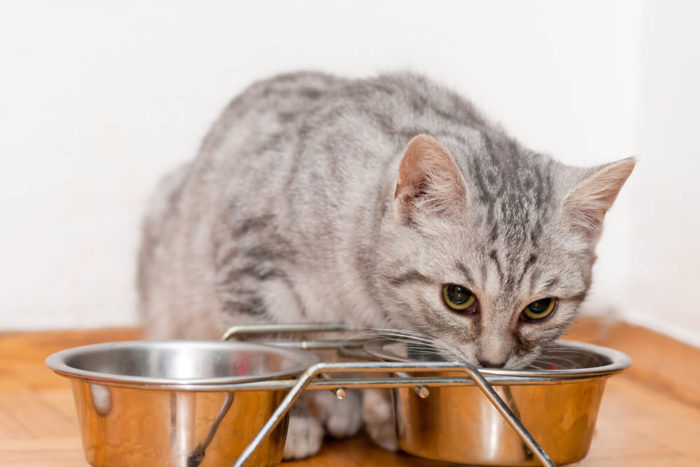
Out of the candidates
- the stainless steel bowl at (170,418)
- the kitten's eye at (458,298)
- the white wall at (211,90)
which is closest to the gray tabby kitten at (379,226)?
the kitten's eye at (458,298)

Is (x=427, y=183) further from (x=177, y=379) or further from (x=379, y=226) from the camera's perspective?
(x=177, y=379)

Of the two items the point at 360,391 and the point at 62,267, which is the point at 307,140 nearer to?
the point at 360,391

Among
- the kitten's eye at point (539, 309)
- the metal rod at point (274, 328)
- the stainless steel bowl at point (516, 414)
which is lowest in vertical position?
the stainless steel bowl at point (516, 414)

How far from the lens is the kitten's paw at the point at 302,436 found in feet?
5.85

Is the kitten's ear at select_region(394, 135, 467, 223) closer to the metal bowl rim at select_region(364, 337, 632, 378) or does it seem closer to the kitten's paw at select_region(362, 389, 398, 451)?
the metal bowl rim at select_region(364, 337, 632, 378)

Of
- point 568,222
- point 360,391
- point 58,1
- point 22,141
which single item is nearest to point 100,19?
point 58,1

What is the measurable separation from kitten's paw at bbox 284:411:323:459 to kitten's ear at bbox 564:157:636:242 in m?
0.65

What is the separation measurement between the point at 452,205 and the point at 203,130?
4.50 feet

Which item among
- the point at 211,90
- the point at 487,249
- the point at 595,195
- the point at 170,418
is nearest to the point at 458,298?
the point at 487,249

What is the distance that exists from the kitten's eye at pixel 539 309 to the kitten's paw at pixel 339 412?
Answer: 498mm

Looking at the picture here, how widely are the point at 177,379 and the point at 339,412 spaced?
0.60 metres

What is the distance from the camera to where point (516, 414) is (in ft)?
5.02

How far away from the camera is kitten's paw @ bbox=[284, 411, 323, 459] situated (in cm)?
178

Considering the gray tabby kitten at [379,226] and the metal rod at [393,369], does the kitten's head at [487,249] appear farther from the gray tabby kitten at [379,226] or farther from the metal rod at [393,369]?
the metal rod at [393,369]
